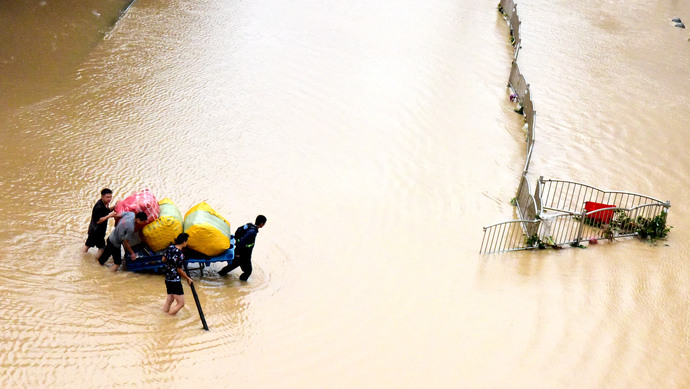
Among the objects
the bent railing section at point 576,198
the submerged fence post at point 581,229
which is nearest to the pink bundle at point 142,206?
the submerged fence post at point 581,229

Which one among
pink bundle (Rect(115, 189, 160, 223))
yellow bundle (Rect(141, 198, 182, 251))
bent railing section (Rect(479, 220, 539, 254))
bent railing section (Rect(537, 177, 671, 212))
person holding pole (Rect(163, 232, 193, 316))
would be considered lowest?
person holding pole (Rect(163, 232, 193, 316))

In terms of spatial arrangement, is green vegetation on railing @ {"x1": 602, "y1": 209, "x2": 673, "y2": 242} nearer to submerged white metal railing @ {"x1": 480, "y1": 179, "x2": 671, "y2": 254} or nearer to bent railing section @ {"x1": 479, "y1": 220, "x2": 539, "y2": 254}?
submerged white metal railing @ {"x1": 480, "y1": 179, "x2": 671, "y2": 254}

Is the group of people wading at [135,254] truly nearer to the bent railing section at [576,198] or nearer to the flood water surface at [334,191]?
the flood water surface at [334,191]

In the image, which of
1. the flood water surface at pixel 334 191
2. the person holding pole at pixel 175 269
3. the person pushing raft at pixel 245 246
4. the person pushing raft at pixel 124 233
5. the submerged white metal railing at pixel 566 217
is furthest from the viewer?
the submerged white metal railing at pixel 566 217

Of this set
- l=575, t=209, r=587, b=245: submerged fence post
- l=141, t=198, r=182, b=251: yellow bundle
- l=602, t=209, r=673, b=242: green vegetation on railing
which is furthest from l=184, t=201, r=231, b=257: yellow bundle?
l=602, t=209, r=673, b=242: green vegetation on railing

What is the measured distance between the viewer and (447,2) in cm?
2712

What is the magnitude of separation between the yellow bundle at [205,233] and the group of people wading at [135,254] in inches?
8.4

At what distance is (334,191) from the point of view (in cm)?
1340

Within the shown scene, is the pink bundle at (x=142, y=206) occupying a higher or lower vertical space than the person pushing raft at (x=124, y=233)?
higher

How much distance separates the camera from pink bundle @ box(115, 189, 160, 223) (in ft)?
30.8

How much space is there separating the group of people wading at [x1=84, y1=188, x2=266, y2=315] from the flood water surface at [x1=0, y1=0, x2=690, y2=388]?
28 cm

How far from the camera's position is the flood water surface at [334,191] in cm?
879

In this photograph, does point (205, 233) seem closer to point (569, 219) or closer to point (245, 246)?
point (245, 246)

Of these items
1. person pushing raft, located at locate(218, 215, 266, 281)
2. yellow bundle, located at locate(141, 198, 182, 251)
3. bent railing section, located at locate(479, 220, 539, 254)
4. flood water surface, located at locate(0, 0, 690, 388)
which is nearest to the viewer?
flood water surface, located at locate(0, 0, 690, 388)
